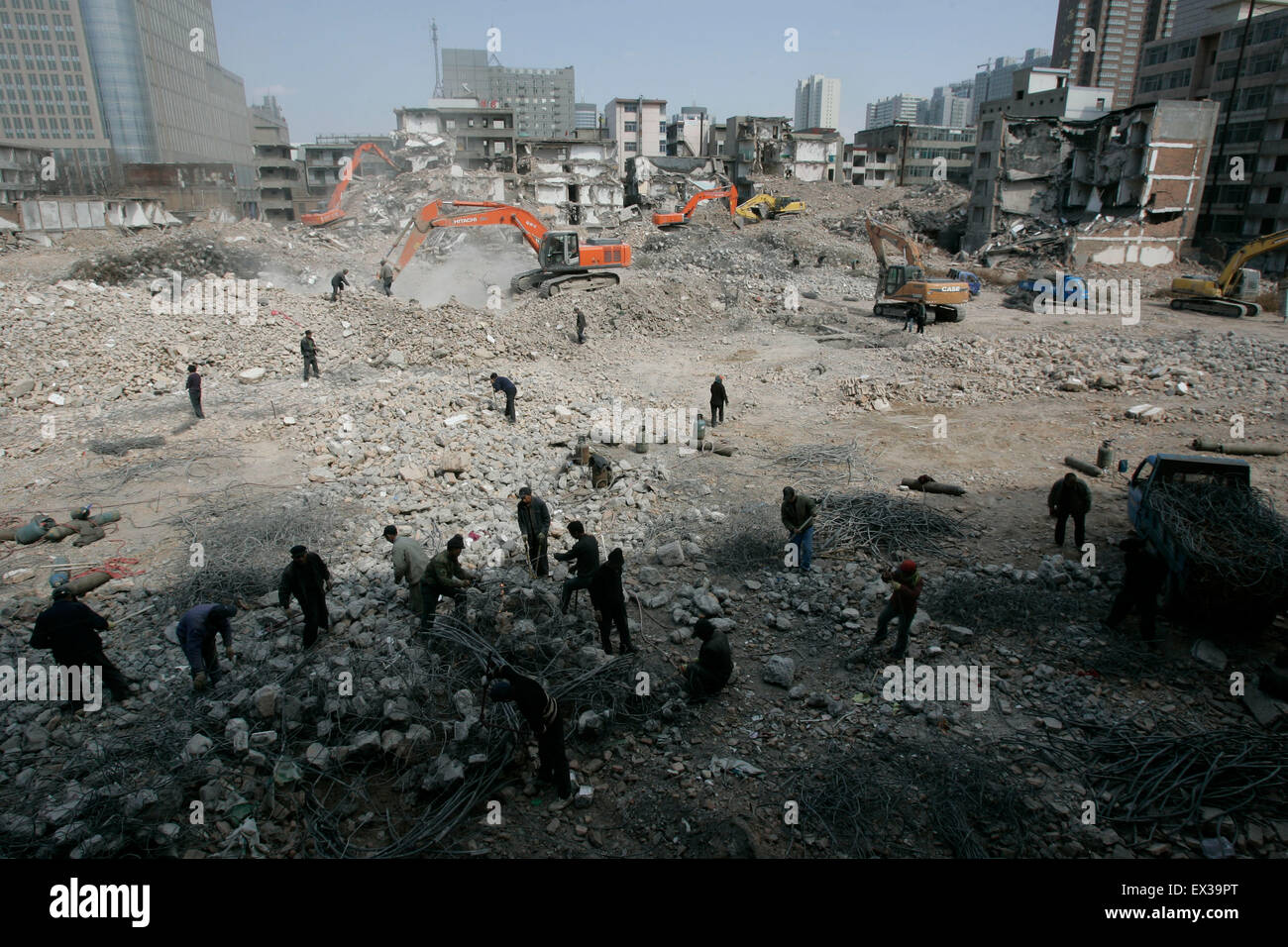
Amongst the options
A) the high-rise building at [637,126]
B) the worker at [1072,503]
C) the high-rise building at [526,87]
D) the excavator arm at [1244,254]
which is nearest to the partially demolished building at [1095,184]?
the excavator arm at [1244,254]

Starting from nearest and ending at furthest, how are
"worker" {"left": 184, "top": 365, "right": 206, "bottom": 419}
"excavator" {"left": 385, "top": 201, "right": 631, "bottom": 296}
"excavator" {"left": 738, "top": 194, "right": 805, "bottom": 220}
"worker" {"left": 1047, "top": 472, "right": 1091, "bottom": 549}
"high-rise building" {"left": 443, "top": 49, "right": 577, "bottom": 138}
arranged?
"worker" {"left": 1047, "top": 472, "right": 1091, "bottom": 549} < "worker" {"left": 184, "top": 365, "right": 206, "bottom": 419} < "excavator" {"left": 385, "top": 201, "right": 631, "bottom": 296} < "excavator" {"left": 738, "top": 194, "right": 805, "bottom": 220} < "high-rise building" {"left": 443, "top": 49, "right": 577, "bottom": 138}

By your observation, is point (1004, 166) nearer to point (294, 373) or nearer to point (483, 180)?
point (483, 180)

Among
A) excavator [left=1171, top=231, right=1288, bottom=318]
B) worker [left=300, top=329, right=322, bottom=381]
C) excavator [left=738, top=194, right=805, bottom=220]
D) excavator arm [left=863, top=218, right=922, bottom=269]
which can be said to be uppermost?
excavator [left=738, top=194, right=805, bottom=220]

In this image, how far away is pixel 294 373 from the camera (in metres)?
16.8

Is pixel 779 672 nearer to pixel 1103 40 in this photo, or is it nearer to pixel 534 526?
pixel 534 526

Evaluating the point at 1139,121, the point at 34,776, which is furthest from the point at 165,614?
the point at 1139,121

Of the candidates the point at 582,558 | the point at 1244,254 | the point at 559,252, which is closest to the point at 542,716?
the point at 582,558

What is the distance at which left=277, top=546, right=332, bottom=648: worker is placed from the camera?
6.68m

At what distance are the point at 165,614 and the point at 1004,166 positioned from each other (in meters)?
41.8

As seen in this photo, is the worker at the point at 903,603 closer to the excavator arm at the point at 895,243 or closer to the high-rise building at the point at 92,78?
the excavator arm at the point at 895,243

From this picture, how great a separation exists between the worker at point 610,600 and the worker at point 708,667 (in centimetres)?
76

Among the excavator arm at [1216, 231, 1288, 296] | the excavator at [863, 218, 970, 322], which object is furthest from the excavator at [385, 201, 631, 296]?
the excavator arm at [1216, 231, 1288, 296]

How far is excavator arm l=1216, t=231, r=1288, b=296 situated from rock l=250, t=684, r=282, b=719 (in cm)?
2905

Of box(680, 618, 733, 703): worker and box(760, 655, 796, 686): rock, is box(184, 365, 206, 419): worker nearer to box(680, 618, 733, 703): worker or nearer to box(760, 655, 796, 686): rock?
box(680, 618, 733, 703): worker
